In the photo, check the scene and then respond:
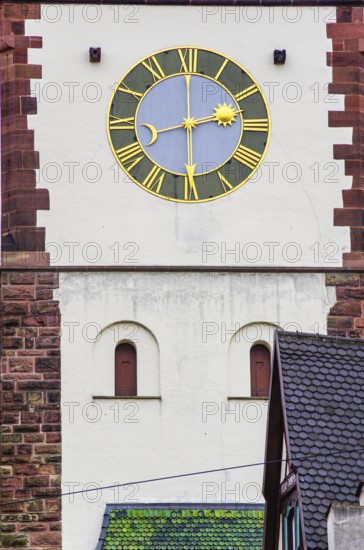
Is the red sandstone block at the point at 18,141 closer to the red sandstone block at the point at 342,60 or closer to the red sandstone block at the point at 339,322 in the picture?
the red sandstone block at the point at 342,60

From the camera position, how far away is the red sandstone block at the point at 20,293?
30.6 metres

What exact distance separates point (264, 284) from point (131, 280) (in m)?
1.65

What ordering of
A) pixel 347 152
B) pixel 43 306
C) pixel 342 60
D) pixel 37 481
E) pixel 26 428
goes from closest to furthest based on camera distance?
pixel 37 481 < pixel 26 428 < pixel 43 306 < pixel 347 152 < pixel 342 60

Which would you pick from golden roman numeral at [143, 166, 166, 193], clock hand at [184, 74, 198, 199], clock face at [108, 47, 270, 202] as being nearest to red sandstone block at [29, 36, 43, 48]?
clock face at [108, 47, 270, 202]

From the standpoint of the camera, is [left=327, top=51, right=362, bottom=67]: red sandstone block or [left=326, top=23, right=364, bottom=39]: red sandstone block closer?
[left=327, top=51, right=362, bottom=67]: red sandstone block

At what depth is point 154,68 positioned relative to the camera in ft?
103

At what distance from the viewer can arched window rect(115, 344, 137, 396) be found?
3036 centimetres

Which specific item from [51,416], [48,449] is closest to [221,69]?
[51,416]

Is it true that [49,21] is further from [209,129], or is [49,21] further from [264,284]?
[264,284]

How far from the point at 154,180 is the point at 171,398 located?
2833 mm

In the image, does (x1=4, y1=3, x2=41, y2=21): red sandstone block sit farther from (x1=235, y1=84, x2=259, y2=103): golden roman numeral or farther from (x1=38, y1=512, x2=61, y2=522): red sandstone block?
(x1=38, y1=512, x2=61, y2=522): red sandstone block

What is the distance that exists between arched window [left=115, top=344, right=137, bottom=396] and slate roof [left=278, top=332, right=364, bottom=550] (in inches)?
292

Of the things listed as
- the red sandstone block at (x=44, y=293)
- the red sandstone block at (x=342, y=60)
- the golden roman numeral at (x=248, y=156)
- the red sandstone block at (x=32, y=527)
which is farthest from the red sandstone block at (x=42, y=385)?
the red sandstone block at (x=342, y=60)

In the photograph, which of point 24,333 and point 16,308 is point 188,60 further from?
point 24,333
